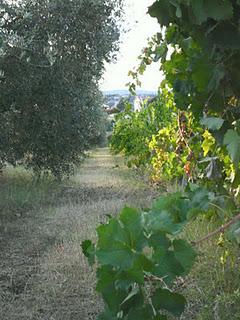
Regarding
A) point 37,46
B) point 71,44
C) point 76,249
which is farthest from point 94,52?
point 76,249

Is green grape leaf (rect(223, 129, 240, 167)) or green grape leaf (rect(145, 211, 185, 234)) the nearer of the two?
green grape leaf (rect(145, 211, 185, 234))

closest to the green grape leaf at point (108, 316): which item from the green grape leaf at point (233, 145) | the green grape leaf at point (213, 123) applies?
the green grape leaf at point (233, 145)

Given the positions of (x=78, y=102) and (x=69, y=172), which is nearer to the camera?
(x=78, y=102)

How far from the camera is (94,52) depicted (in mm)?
7902

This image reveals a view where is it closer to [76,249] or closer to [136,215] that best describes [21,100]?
[76,249]

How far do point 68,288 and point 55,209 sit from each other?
3549 mm

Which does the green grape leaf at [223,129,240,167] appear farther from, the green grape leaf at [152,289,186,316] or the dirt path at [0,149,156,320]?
the dirt path at [0,149,156,320]

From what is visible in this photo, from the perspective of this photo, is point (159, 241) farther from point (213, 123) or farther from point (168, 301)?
point (213, 123)

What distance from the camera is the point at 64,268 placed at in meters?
3.99

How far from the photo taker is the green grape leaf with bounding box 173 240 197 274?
Answer: 98cm

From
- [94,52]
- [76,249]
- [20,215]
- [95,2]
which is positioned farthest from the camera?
[94,52]

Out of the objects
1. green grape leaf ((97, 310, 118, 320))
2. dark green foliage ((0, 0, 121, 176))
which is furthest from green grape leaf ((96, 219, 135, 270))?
dark green foliage ((0, 0, 121, 176))

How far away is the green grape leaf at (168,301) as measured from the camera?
0.99m

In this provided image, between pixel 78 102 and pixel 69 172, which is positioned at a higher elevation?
pixel 78 102
